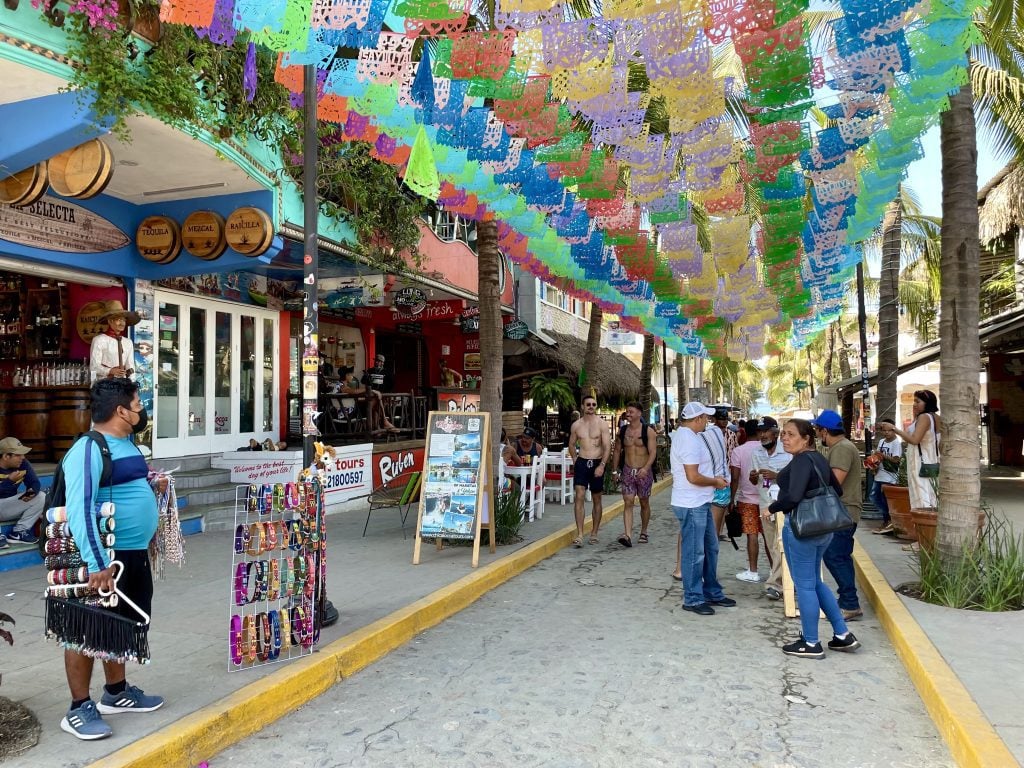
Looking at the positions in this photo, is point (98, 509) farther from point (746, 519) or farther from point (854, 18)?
point (746, 519)

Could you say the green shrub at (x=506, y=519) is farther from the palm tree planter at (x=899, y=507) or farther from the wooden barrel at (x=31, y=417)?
the wooden barrel at (x=31, y=417)

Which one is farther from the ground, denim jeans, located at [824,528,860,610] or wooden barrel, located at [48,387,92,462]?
wooden barrel, located at [48,387,92,462]

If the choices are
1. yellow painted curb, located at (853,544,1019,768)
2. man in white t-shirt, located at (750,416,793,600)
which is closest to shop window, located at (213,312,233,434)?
man in white t-shirt, located at (750,416,793,600)

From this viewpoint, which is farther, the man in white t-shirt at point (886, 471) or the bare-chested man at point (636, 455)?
the man in white t-shirt at point (886, 471)

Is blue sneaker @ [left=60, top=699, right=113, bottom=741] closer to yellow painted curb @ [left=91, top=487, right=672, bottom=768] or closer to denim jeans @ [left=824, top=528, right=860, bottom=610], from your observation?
yellow painted curb @ [left=91, top=487, right=672, bottom=768]

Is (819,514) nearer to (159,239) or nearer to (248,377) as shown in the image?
(159,239)

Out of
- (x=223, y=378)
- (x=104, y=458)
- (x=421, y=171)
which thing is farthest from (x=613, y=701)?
(x=223, y=378)

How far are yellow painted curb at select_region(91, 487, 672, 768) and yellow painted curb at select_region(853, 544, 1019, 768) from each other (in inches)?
141

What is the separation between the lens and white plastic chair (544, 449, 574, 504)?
13.0 m

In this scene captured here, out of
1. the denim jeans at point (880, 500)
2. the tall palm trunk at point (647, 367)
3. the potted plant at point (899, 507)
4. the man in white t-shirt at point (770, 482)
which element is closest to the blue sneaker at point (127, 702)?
the man in white t-shirt at point (770, 482)

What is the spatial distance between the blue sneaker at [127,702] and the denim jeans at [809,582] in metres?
4.16

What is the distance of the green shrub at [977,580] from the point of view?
5.84 metres

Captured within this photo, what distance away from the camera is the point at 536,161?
284 inches

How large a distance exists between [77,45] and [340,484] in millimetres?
7511
